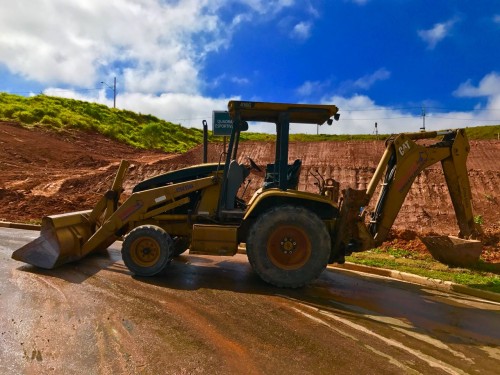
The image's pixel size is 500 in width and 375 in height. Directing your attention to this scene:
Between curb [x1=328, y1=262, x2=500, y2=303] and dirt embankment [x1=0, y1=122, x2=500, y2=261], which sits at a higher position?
dirt embankment [x1=0, y1=122, x2=500, y2=261]

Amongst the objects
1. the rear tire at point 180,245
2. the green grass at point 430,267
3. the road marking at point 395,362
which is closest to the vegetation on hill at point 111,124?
the green grass at point 430,267

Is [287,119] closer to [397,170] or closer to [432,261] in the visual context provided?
[397,170]

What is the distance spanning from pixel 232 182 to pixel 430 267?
14.5ft

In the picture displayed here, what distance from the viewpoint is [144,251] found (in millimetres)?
7203

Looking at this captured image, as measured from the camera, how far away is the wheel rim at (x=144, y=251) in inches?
282

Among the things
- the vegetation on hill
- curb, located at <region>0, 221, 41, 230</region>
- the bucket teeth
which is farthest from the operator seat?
the vegetation on hill

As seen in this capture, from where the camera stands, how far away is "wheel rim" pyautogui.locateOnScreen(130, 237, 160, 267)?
715 centimetres

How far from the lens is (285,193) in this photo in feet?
22.6

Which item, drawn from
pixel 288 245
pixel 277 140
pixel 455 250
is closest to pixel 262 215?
pixel 288 245

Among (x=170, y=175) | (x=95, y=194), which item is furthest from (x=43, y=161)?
(x=170, y=175)

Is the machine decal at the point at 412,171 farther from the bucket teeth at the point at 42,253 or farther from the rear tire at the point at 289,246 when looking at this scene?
the bucket teeth at the point at 42,253

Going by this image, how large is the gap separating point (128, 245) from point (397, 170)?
4.87 metres

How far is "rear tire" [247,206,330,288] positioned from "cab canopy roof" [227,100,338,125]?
159 cm

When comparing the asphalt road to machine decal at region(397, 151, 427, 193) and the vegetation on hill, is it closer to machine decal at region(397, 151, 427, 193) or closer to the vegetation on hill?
machine decal at region(397, 151, 427, 193)
